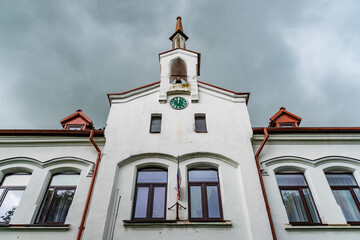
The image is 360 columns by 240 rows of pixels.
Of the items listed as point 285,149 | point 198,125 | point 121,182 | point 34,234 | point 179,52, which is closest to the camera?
point 34,234

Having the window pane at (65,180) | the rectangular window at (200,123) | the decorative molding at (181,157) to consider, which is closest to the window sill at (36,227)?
the window pane at (65,180)

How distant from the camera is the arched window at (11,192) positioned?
8.45 m

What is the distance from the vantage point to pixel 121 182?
8570 millimetres

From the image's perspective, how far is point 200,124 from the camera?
1068 cm

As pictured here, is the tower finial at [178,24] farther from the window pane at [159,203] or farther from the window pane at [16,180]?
the window pane at [16,180]

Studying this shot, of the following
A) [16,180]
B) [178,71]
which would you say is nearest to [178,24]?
[178,71]

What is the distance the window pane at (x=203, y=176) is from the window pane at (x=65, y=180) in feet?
15.2

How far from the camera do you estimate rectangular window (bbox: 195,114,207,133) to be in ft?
34.2

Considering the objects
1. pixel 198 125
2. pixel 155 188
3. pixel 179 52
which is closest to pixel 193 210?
pixel 155 188

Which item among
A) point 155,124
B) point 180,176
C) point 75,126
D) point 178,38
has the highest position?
point 178,38

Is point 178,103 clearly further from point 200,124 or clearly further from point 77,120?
point 77,120

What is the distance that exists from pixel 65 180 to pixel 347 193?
11142mm

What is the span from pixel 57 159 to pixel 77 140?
3.60ft

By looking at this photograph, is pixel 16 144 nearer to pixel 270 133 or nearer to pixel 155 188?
pixel 155 188
